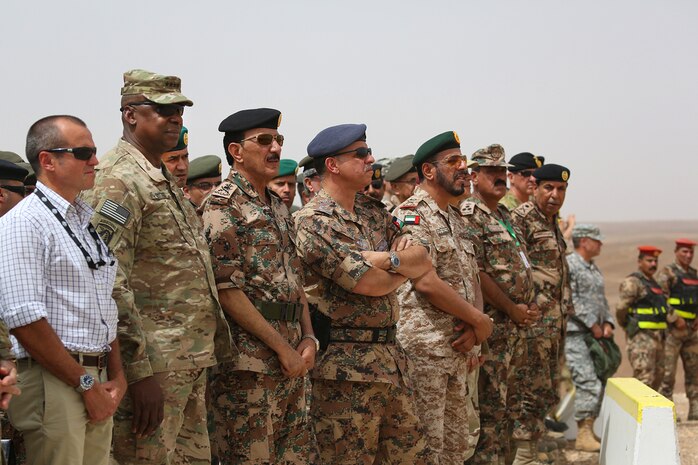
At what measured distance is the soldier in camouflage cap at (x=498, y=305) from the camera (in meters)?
6.55

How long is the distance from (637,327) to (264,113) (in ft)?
25.0

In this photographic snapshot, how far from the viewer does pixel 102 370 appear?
345cm

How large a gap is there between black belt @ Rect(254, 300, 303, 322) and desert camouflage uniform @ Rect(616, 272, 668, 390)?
741 centimetres

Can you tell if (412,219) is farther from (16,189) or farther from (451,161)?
(16,189)

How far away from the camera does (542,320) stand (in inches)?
294

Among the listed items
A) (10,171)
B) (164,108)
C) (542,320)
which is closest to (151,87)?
(164,108)

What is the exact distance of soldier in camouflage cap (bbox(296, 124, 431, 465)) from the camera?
4781 millimetres

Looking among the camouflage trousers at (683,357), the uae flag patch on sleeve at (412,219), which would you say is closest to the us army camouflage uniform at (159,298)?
the uae flag patch on sleeve at (412,219)

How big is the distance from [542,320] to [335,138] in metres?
3.14

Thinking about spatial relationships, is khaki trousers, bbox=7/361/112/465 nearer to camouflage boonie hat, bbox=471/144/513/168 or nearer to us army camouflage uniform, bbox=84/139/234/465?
us army camouflage uniform, bbox=84/139/234/465

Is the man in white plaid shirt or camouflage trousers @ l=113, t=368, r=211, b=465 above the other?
the man in white plaid shirt

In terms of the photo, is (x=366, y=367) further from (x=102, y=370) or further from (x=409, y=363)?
(x=102, y=370)

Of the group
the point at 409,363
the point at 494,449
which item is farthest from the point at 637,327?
the point at 409,363

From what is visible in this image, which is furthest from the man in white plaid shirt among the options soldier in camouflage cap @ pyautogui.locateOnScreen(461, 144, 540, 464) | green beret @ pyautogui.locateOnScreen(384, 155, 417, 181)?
green beret @ pyautogui.locateOnScreen(384, 155, 417, 181)
